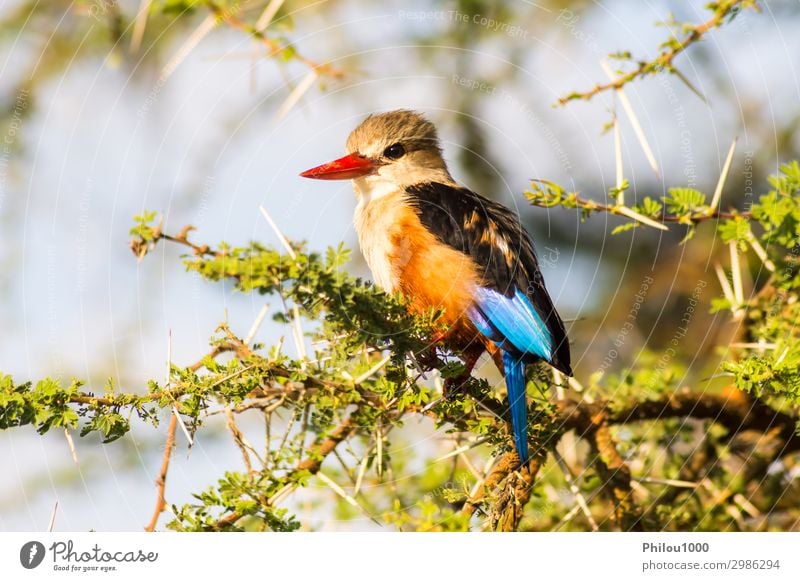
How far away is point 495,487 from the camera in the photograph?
2.23 meters

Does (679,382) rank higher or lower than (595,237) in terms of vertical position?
lower

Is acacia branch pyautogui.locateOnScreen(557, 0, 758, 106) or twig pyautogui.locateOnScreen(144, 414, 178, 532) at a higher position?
acacia branch pyautogui.locateOnScreen(557, 0, 758, 106)

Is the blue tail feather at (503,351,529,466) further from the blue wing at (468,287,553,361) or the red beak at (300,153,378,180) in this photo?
the red beak at (300,153,378,180)

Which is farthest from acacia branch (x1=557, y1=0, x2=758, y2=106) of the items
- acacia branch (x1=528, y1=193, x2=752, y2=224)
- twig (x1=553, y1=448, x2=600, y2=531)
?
twig (x1=553, y1=448, x2=600, y2=531)

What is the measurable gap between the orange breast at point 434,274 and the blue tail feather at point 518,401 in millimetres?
→ 209

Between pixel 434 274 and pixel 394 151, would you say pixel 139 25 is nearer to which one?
pixel 394 151

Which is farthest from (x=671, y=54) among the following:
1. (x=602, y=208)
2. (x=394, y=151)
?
(x=394, y=151)

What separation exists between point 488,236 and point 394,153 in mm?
516

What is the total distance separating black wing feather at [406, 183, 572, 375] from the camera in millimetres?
2826

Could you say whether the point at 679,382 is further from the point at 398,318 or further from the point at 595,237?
the point at 398,318

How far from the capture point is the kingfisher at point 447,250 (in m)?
2.69

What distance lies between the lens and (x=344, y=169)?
2.91 metres
